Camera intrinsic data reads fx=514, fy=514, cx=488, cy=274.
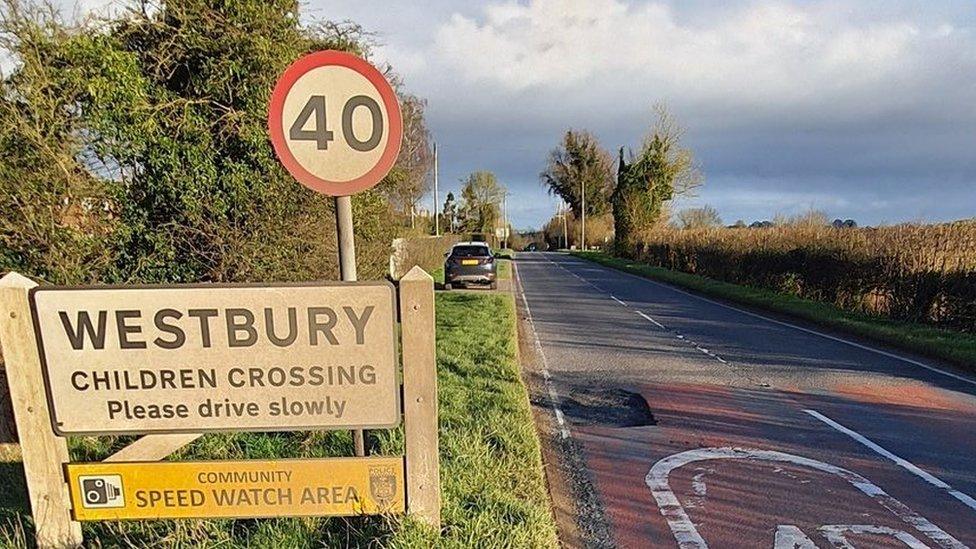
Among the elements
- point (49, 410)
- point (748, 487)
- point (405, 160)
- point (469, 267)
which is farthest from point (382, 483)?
point (469, 267)

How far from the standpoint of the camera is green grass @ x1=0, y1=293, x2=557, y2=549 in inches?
106

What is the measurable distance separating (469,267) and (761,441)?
45.9 ft

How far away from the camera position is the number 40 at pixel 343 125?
8.80 ft

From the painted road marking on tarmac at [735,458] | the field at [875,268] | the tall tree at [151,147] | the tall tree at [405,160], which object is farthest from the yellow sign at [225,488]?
the field at [875,268]

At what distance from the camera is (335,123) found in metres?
2.72

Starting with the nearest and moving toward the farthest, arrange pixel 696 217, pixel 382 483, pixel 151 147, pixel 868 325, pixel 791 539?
1. pixel 382 483
2. pixel 791 539
3. pixel 151 147
4. pixel 868 325
5. pixel 696 217

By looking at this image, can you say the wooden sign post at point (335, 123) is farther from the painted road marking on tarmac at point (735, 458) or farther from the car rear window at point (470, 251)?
the car rear window at point (470, 251)

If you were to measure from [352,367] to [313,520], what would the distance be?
97cm

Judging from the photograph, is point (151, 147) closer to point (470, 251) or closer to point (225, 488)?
point (225, 488)

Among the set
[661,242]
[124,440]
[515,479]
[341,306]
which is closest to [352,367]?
[341,306]

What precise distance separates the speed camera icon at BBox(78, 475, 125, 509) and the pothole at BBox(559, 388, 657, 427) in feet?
12.8

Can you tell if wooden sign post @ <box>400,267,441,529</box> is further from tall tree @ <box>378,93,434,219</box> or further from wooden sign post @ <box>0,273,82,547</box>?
tall tree @ <box>378,93,434,219</box>

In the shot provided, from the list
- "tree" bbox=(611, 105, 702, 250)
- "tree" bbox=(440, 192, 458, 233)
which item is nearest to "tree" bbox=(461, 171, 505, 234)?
"tree" bbox=(440, 192, 458, 233)

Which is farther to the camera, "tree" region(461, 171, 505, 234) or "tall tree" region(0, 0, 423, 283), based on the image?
"tree" region(461, 171, 505, 234)
